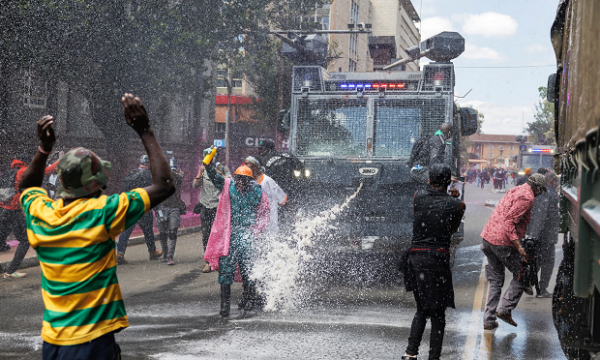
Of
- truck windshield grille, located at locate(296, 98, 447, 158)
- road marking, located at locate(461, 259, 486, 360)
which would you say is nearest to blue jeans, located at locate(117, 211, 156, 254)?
truck windshield grille, located at locate(296, 98, 447, 158)

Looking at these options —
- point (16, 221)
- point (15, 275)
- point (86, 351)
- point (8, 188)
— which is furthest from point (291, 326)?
point (8, 188)

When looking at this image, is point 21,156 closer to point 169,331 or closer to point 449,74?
point 169,331

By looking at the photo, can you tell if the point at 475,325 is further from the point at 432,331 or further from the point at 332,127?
the point at 332,127

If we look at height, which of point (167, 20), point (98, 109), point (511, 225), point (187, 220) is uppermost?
point (167, 20)

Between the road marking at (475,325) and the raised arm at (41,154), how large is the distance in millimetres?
3818

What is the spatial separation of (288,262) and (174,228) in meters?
3.13

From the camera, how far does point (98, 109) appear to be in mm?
16031

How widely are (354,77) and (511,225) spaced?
14.4ft

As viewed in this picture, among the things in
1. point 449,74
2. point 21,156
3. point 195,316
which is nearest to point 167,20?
point 21,156

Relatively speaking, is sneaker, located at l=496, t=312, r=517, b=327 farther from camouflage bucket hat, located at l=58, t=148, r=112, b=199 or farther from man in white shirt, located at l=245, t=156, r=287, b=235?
camouflage bucket hat, located at l=58, t=148, r=112, b=199

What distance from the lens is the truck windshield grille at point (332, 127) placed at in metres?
9.66

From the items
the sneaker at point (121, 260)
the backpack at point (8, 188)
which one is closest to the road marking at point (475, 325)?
the sneaker at point (121, 260)

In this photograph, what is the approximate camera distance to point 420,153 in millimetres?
8906

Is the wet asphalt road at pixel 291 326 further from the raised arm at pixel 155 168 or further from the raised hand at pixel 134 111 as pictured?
the raised hand at pixel 134 111
